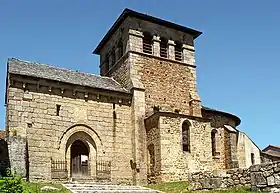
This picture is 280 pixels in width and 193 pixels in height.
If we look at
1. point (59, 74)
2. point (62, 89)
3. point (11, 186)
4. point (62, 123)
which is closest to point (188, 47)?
point (59, 74)

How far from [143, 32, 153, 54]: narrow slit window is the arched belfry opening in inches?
308

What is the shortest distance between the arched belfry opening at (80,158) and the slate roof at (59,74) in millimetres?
3395

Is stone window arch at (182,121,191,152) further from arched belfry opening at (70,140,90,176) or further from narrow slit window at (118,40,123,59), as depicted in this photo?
narrow slit window at (118,40,123,59)

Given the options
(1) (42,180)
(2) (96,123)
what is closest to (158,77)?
(2) (96,123)

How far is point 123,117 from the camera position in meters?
23.3

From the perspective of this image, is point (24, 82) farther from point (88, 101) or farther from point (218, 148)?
point (218, 148)

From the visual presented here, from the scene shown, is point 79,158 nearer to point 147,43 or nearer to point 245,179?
point 147,43

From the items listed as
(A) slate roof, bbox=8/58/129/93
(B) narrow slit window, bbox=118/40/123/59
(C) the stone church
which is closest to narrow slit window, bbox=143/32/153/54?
(C) the stone church

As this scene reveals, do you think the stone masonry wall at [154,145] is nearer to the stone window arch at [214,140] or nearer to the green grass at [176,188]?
the green grass at [176,188]

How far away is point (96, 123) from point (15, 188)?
49.4 feet

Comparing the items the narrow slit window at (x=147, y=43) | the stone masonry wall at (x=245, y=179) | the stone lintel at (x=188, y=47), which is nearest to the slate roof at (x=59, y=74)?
the narrow slit window at (x=147, y=43)

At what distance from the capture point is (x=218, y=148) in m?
27.4

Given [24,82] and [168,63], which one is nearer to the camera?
[24,82]

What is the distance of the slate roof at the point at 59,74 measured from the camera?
70.3 feet
